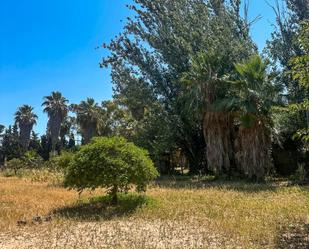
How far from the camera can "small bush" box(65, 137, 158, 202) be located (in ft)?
41.9

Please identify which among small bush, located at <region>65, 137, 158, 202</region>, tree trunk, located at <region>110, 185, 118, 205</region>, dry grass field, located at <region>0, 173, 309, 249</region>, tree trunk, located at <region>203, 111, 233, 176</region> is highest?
tree trunk, located at <region>203, 111, 233, 176</region>

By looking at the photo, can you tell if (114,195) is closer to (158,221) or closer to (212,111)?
(158,221)

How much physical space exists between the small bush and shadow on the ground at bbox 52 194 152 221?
0.44 m

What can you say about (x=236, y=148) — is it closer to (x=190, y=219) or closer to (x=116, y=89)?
(x=116, y=89)

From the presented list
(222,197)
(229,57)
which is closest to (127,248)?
(222,197)

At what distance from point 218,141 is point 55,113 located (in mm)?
33397

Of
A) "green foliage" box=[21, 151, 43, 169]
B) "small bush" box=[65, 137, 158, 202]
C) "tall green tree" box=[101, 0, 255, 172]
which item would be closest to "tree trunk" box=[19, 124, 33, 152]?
"green foliage" box=[21, 151, 43, 169]

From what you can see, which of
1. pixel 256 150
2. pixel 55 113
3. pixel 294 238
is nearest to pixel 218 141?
pixel 256 150

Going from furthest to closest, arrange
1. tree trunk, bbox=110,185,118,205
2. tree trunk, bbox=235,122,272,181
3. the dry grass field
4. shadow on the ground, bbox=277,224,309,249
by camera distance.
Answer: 1. tree trunk, bbox=235,122,272,181
2. tree trunk, bbox=110,185,118,205
3. the dry grass field
4. shadow on the ground, bbox=277,224,309,249

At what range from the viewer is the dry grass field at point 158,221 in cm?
802

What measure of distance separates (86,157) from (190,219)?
4.47m

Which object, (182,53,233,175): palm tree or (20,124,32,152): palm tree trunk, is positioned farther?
(20,124,32,152): palm tree trunk

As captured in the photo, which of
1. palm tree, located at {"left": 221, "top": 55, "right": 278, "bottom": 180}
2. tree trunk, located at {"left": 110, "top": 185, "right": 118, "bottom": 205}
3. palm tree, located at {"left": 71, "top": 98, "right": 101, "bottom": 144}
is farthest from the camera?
palm tree, located at {"left": 71, "top": 98, "right": 101, "bottom": 144}

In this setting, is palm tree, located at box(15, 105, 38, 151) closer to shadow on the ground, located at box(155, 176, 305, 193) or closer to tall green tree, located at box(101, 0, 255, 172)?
tall green tree, located at box(101, 0, 255, 172)
